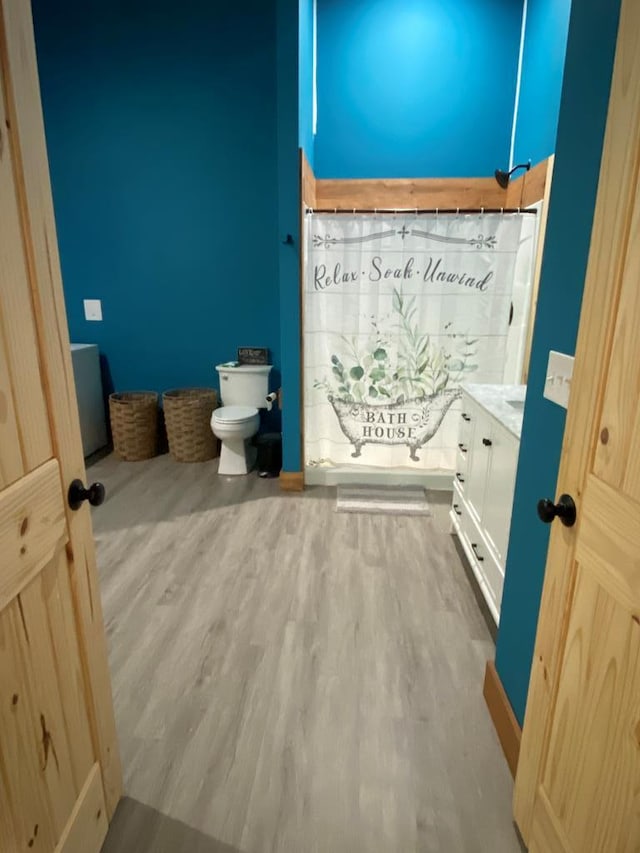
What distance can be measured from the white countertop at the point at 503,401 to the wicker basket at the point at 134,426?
2.31 m

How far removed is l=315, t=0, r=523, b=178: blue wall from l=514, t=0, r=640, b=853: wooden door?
301 cm

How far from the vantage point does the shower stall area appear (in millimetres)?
2955

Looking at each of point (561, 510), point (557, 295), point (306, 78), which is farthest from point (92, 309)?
point (561, 510)

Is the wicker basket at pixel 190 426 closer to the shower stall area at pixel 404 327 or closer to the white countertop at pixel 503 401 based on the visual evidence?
the shower stall area at pixel 404 327

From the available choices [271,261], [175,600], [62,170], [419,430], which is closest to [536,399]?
[175,600]

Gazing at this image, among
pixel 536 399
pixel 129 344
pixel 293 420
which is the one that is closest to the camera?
pixel 536 399

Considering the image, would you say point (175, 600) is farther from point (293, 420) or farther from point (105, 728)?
point (293, 420)

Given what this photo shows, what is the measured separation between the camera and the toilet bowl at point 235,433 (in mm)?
3301

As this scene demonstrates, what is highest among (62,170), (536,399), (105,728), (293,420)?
(62,170)

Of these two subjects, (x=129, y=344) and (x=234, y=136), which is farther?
(x=129, y=344)

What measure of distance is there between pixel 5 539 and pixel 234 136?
3.42 meters

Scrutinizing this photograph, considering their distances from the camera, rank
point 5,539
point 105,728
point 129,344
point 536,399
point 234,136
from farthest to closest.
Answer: point 129,344 < point 234,136 < point 536,399 < point 105,728 < point 5,539

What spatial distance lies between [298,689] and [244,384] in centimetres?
229

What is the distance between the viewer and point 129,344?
12.7 feet
